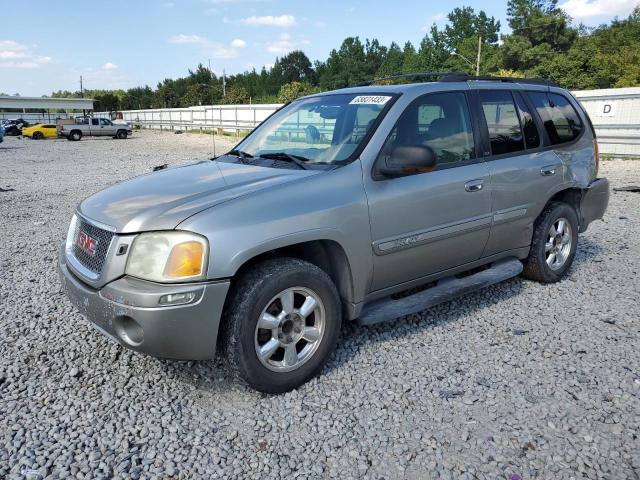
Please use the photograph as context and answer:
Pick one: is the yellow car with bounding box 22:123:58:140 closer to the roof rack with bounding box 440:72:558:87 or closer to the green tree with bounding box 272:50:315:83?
the roof rack with bounding box 440:72:558:87

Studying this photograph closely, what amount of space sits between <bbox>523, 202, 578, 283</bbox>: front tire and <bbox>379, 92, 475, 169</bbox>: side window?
4.09 ft

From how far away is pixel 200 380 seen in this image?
342cm

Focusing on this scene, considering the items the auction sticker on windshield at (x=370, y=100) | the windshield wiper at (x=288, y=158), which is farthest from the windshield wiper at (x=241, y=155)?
the auction sticker on windshield at (x=370, y=100)

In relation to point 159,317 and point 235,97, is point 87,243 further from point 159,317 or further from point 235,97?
point 235,97

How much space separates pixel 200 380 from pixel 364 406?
106cm

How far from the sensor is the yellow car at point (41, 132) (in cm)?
4054

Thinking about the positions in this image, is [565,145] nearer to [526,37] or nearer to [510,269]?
[510,269]

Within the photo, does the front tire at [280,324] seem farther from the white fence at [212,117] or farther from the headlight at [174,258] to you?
the white fence at [212,117]

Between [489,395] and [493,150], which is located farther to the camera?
[493,150]

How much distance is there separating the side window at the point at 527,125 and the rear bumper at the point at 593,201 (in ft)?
3.12

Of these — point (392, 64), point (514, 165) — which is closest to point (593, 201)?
point (514, 165)

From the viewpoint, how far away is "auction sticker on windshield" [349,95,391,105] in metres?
3.89

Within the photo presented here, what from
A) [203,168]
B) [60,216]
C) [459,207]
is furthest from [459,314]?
[60,216]

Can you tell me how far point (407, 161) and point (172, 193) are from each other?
58.9 inches
